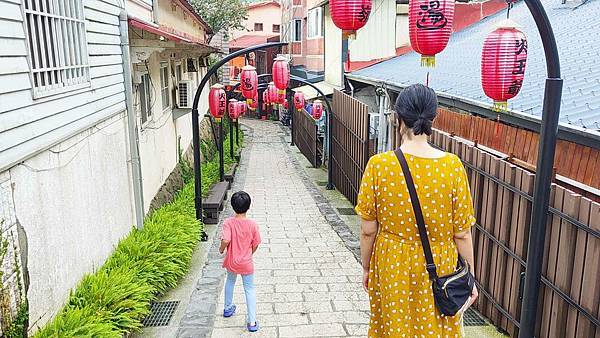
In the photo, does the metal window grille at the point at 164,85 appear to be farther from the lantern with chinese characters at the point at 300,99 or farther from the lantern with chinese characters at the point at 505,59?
the lantern with chinese characters at the point at 505,59

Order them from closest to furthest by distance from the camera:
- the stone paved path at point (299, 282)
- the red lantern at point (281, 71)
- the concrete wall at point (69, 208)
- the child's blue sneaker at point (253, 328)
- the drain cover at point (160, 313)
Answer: the concrete wall at point (69, 208), the child's blue sneaker at point (253, 328), the stone paved path at point (299, 282), the drain cover at point (160, 313), the red lantern at point (281, 71)

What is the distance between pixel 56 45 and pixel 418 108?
4284 millimetres

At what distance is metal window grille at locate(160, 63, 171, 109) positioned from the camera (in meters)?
12.5

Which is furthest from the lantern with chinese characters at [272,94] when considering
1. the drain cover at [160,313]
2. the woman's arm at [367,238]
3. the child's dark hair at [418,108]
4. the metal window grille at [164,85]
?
the child's dark hair at [418,108]

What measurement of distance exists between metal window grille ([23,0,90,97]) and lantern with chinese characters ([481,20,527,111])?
4544mm

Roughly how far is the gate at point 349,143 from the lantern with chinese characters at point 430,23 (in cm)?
612

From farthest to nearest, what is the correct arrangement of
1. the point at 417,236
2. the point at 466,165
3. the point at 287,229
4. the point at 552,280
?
the point at 287,229 < the point at 466,165 < the point at 552,280 < the point at 417,236

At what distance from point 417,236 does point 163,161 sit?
377 inches

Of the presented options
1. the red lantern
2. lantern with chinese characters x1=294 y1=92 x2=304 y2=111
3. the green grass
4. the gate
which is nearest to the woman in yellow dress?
the green grass

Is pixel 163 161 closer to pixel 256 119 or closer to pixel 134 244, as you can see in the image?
pixel 134 244

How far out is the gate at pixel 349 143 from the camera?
11883mm

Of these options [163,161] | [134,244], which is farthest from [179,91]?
[134,244]

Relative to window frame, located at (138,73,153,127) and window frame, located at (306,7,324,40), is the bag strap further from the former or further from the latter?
window frame, located at (306,7,324,40)

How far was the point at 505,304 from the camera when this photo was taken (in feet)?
18.1
